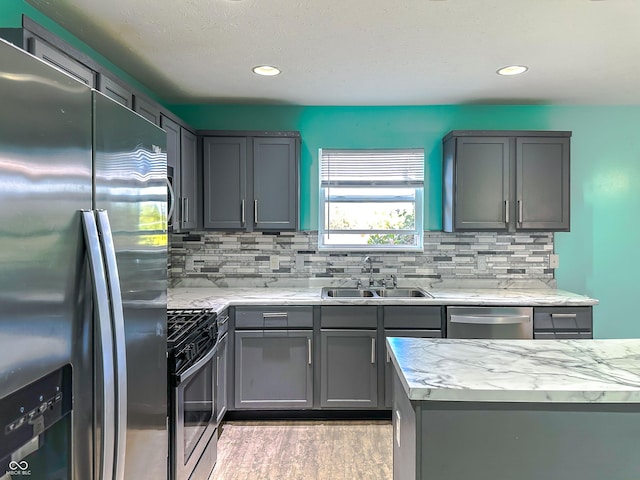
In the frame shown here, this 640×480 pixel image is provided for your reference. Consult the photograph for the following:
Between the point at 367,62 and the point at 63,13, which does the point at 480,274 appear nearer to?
the point at 367,62

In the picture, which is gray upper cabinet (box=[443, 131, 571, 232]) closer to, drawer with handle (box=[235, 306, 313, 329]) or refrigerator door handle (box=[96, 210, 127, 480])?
drawer with handle (box=[235, 306, 313, 329])

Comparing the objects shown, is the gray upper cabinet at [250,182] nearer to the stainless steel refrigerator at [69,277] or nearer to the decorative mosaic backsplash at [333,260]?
the decorative mosaic backsplash at [333,260]

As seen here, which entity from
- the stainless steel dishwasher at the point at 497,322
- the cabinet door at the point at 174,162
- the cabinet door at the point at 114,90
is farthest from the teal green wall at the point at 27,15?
the stainless steel dishwasher at the point at 497,322

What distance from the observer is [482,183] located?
126 inches

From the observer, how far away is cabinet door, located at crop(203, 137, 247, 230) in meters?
3.25

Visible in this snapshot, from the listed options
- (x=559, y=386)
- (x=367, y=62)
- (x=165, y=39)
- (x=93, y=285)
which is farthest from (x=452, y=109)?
(x=93, y=285)

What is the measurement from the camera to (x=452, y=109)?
11.5 feet

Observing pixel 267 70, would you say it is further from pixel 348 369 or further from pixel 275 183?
pixel 348 369

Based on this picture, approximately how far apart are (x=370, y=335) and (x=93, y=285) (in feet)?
7.54

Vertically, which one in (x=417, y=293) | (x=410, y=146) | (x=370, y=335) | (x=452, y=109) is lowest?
(x=370, y=335)

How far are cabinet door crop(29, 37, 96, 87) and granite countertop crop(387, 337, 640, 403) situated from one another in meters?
1.52

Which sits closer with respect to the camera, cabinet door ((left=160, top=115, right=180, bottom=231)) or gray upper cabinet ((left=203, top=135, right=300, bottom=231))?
cabinet door ((left=160, top=115, right=180, bottom=231))

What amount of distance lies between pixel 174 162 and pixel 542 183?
2.79m

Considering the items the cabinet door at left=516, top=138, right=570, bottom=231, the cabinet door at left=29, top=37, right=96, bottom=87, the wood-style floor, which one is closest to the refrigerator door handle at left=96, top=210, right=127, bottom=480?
the cabinet door at left=29, top=37, right=96, bottom=87
